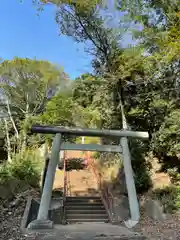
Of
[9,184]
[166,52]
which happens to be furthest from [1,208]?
[166,52]

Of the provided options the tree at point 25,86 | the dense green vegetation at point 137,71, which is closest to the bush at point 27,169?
the dense green vegetation at point 137,71

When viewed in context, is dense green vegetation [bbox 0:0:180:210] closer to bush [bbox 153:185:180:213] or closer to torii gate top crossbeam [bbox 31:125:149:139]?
bush [bbox 153:185:180:213]

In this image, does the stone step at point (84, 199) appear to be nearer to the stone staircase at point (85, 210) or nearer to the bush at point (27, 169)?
the stone staircase at point (85, 210)

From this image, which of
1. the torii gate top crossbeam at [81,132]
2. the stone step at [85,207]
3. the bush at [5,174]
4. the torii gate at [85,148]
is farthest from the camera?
the stone step at [85,207]

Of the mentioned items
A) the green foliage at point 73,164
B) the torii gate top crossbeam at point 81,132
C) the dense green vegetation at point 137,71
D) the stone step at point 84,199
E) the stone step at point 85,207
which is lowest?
the stone step at point 85,207

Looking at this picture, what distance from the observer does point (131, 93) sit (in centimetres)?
928

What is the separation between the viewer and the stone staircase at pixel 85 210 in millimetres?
7965

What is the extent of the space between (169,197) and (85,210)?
3.27 meters

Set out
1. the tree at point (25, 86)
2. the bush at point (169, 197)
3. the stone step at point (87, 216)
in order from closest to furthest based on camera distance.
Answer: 1. the bush at point (169, 197)
2. the stone step at point (87, 216)
3. the tree at point (25, 86)

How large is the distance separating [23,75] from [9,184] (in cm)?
1005

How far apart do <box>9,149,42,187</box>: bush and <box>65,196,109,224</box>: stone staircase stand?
155 cm

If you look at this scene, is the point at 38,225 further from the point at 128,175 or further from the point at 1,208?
the point at 128,175

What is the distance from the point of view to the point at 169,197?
6664 mm

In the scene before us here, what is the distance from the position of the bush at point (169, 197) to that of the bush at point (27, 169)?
14.7 ft
